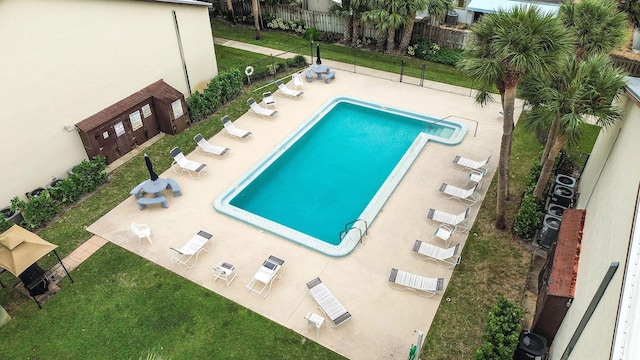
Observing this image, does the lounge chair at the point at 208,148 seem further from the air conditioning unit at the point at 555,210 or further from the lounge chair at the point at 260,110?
the air conditioning unit at the point at 555,210

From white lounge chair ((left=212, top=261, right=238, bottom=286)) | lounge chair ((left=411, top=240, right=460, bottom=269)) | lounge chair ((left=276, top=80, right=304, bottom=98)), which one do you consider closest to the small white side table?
white lounge chair ((left=212, top=261, right=238, bottom=286))

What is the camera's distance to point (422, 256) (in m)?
14.0

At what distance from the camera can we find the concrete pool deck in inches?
474

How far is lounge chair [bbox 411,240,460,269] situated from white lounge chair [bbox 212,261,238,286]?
5916 millimetres

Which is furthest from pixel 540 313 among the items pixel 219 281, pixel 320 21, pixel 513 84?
pixel 320 21

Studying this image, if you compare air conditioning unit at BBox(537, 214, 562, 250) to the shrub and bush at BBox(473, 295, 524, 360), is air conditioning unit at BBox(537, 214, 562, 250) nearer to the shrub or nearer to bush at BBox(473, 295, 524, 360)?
the shrub

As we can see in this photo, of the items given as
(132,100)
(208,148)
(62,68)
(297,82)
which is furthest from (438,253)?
(62,68)

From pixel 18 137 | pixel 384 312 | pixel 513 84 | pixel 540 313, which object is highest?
pixel 513 84

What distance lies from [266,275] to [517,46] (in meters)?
9.67

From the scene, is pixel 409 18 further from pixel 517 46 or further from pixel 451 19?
pixel 517 46

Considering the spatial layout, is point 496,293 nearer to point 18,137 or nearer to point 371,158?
point 371,158

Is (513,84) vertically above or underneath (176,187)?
above

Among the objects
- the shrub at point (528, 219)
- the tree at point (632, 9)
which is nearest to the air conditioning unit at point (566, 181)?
the shrub at point (528, 219)

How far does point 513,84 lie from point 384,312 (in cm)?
760
